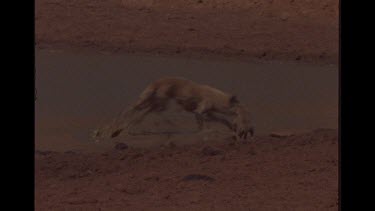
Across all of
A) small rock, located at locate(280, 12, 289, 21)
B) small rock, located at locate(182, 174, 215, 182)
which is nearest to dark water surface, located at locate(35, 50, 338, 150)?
small rock, located at locate(280, 12, 289, 21)

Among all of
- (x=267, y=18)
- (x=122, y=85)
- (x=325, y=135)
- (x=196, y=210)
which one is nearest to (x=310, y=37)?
(x=267, y=18)

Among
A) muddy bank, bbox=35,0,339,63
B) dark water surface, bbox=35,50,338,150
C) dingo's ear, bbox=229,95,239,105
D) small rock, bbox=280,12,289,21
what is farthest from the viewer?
small rock, bbox=280,12,289,21

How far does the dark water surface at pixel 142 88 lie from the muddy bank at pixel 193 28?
9.5 inches

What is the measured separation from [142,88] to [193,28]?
1441 mm

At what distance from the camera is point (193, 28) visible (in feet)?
34.2

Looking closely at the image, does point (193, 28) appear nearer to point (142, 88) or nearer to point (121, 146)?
point (142, 88)

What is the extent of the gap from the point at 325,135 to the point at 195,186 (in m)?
1.78

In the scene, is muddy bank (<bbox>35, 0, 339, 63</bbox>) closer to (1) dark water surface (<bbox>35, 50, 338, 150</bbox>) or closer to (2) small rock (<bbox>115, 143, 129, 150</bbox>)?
(1) dark water surface (<bbox>35, 50, 338, 150</bbox>)

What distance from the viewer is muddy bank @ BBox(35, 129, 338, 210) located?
7.95m

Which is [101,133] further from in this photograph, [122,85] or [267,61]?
[267,61]

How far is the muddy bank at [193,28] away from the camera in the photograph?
10.2m

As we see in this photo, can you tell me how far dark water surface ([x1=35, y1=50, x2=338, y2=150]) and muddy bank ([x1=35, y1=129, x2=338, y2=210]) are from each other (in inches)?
13.0

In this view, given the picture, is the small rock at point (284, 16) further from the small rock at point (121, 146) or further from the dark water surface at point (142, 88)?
the small rock at point (121, 146)

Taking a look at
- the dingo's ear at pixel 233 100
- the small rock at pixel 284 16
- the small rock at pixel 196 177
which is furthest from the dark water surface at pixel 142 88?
the small rock at pixel 196 177
